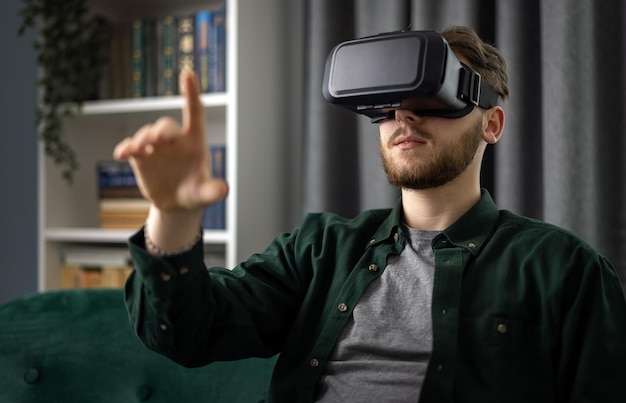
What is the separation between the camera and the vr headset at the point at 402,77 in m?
1.01

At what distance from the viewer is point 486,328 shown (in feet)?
3.43

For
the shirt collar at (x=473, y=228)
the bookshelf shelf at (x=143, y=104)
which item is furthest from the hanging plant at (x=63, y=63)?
the shirt collar at (x=473, y=228)

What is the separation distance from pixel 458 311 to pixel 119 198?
1334mm

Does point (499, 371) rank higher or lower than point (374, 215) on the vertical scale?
lower

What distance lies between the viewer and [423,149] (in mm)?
1135

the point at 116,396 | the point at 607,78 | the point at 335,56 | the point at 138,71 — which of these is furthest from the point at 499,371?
the point at 138,71

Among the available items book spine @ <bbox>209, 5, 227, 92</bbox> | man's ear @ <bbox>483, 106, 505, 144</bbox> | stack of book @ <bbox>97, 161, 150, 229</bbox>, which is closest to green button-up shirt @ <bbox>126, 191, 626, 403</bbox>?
man's ear @ <bbox>483, 106, 505, 144</bbox>

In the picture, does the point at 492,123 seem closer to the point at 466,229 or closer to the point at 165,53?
the point at 466,229

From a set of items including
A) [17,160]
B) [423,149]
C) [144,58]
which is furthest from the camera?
[17,160]

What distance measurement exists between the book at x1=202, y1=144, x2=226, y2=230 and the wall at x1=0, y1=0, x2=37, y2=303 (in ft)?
2.55

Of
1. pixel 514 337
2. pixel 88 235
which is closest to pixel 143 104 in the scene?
pixel 88 235

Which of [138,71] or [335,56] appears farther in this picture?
[138,71]

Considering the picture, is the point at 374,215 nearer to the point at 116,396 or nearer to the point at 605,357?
the point at 605,357

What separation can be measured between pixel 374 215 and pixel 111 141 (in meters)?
1.30
